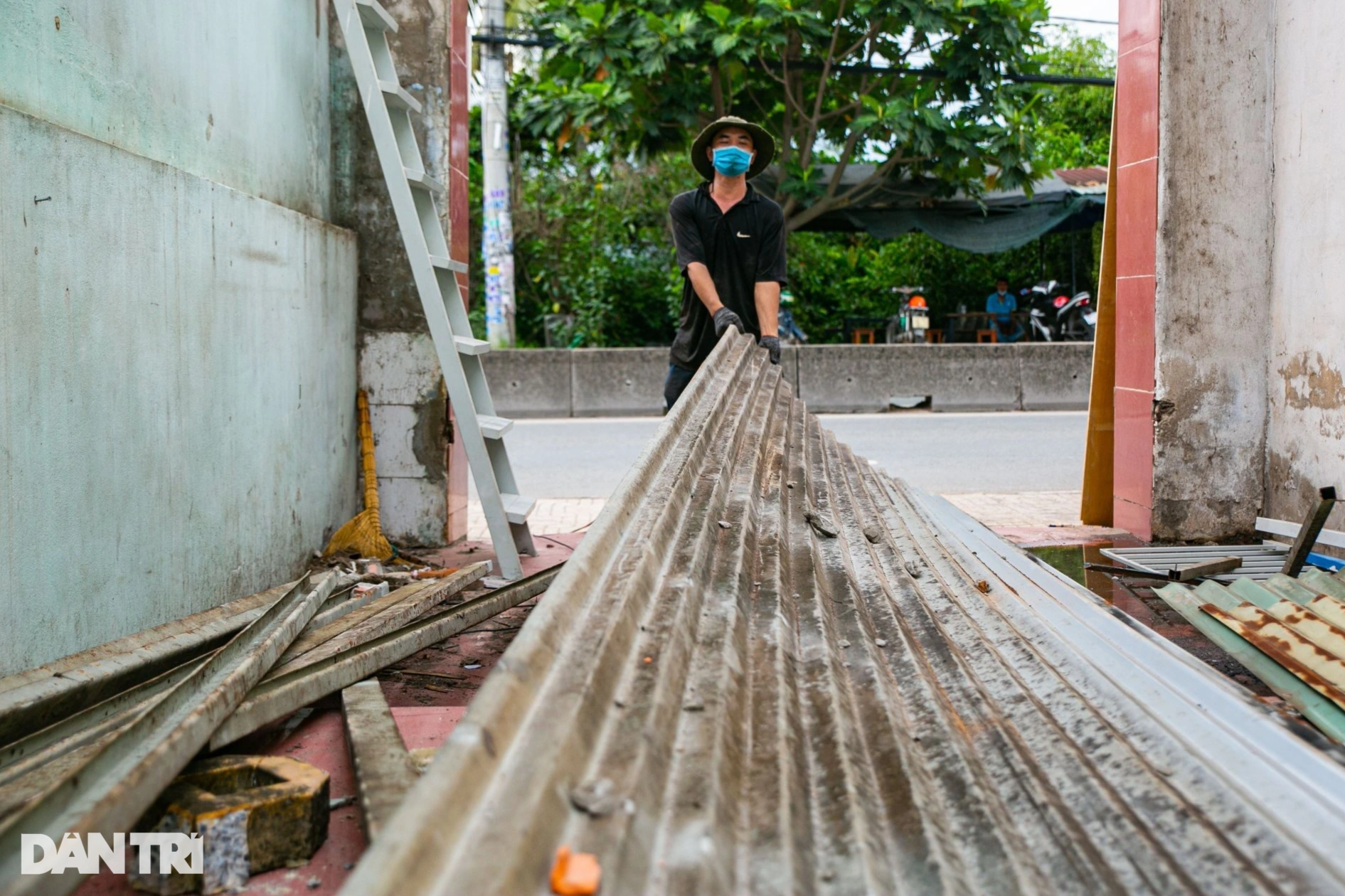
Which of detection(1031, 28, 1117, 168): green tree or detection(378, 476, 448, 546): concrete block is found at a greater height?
detection(1031, 28, 1117, 168): green tree

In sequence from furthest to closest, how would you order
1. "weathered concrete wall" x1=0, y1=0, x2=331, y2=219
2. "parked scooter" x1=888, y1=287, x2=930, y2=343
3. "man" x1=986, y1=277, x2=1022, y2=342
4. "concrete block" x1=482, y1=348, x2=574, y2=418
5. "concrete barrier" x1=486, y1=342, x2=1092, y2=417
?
1. "man" x1=986, y1=277, x2=1022, y2=342
2. "parked scooter" x1=888, y1=287, x2=930, y2=343
3. "concrete barrier" x1=486, y1=342, x2=1092, y2=417
4. "concrete block" x1=482, y1=348, x2=574, y2=418
5. "weathered concrete wall" x1=0, y1=0, x2=331, y2=219

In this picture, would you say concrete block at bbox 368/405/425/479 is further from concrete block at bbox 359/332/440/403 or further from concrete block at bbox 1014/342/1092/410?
concrete block at bbox 1014/342/1092/410

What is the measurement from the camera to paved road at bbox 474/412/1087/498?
344 inches

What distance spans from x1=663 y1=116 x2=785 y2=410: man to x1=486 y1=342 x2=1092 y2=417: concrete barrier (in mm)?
7810

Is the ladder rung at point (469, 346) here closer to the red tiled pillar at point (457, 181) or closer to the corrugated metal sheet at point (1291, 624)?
the red tiled pillar at point (457, 181)

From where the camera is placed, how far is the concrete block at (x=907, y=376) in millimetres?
13648

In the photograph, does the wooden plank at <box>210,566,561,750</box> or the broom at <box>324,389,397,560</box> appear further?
the broom at <box>324,389,397,560</box>

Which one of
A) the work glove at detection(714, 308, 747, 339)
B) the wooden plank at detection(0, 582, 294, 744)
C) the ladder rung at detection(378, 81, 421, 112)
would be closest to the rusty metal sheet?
the work glove at detection(714, 308, 747, 339)

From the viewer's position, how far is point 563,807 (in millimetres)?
1158

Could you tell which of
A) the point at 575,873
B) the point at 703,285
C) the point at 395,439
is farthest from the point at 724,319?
the point at 575,873

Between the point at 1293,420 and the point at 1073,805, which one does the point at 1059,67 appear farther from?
the point at 1073,805

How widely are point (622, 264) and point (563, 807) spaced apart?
17.5 m

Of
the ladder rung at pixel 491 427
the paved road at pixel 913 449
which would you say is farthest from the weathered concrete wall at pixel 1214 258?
the ladder rung at pixel 491 427

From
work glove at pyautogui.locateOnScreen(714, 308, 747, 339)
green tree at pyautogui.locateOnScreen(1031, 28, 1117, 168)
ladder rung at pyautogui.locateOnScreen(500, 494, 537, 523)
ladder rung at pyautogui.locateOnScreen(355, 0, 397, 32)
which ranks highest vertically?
green tree at pyautogui.locateOnScreen(1031, 28, 1117, 168)
